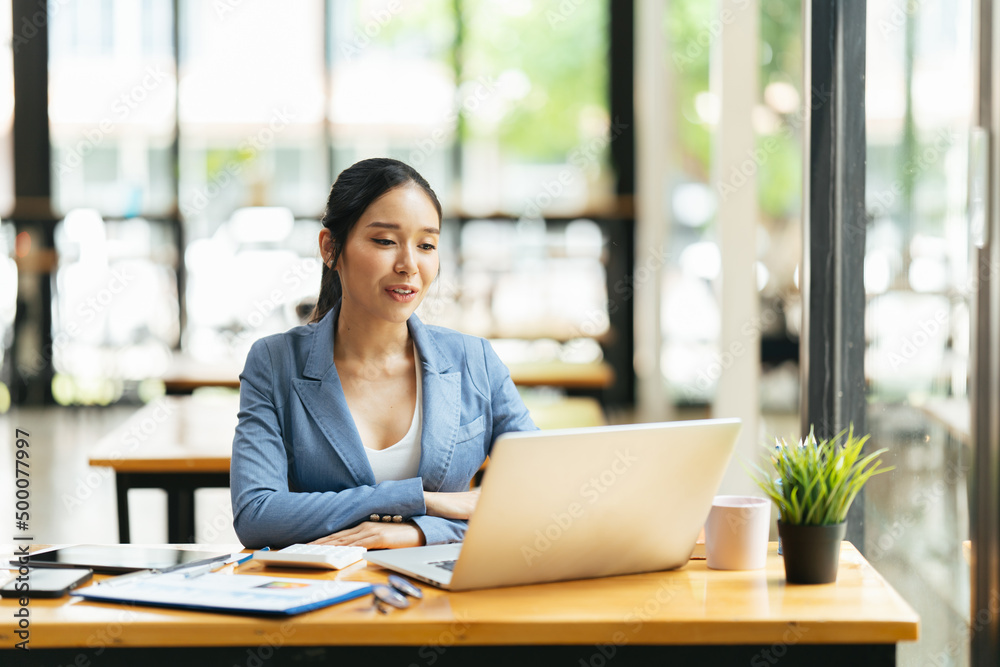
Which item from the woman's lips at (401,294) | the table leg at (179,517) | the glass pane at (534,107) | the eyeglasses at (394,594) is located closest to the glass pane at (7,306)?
the glass pane at (534,107)

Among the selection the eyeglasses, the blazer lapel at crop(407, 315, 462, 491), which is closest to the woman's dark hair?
the blazer lapel at crop(407, 315, 462, 491)

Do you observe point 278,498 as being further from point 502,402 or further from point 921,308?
point 921,308

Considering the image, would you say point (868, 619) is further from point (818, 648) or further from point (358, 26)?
point (358, 26)

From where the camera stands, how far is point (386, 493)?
1.84 m

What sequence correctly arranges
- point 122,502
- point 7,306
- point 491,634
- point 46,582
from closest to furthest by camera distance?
point 491,634 < point 46,582 < point 122,502 < point 7,306

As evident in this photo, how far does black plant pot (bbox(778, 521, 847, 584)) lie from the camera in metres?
1.44

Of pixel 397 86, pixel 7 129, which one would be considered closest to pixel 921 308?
pixel 397 86

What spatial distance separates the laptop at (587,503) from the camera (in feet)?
4.33

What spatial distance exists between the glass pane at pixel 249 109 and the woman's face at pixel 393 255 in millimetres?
6730

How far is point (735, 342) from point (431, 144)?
192 inches

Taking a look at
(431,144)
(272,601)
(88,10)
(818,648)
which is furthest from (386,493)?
(88,10)

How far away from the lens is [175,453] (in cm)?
292

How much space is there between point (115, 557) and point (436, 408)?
2.25ft

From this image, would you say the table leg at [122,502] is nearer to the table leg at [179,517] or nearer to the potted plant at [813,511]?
the table leg at [179,517]
